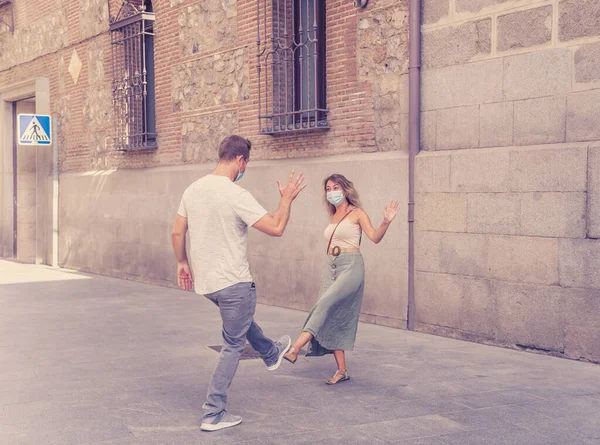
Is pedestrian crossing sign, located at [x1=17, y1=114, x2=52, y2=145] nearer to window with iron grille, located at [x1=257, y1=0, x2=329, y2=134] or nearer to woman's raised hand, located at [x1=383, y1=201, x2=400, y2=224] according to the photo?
window with iron grille, located at [x1=257, y1=0, x2=329, y2=134]

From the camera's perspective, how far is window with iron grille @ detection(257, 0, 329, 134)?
10293mm

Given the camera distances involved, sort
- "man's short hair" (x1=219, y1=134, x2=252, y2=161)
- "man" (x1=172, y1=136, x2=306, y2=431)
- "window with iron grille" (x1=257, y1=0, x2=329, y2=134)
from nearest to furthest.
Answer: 1. "man" (x1=172, y1=136, x2=306, y2=431)
2. "man's short hair" (x1=219, y1=134, x2=252, y2=161)
3. "window with iron grille" (x1=257, y1=0, x2=329, y2=134)

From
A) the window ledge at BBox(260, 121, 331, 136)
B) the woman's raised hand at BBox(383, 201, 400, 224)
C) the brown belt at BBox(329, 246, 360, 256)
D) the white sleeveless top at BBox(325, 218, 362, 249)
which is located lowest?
the brown belt at BBox(329, 246, 360, 256)

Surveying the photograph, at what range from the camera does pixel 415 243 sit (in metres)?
8.60

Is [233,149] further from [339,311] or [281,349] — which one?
[339,311]

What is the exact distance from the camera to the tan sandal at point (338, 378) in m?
6.12

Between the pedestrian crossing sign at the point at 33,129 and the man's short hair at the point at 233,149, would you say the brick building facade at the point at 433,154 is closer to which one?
the pedestrian crossing sign at the point at 33,129

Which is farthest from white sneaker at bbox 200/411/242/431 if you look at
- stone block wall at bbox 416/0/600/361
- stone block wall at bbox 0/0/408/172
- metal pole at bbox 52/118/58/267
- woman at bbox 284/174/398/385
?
metal pole at bbox 52/118/58/267

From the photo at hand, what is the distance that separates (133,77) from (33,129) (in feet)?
9.00

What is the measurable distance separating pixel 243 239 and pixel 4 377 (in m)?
2.60

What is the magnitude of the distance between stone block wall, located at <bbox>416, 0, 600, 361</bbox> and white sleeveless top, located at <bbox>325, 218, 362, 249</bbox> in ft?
6.32

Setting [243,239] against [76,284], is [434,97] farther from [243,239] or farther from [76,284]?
[76,284]

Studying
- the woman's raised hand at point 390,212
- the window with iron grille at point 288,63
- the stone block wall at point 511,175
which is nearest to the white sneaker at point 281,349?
the woman's raised hand at point 390,212

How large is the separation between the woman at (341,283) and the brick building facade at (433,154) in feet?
6.00
